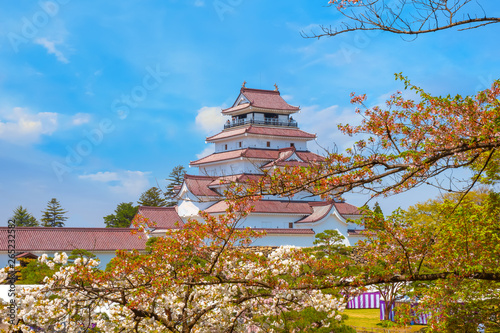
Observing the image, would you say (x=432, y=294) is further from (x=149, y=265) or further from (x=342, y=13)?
(x=342, y=13)

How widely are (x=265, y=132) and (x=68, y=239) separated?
62.2ft

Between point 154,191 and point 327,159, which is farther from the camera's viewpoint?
point 154,191

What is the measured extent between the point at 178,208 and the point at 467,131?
124 ft

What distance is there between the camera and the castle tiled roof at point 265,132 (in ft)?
145

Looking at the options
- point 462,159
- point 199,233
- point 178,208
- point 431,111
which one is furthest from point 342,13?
point 178,208

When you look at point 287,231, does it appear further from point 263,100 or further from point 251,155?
point 263,100

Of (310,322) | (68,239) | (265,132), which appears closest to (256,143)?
(265,132)

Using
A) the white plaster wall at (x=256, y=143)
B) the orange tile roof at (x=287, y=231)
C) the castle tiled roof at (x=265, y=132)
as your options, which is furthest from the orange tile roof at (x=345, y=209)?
the castle tiled roof at (x=265, y=132)

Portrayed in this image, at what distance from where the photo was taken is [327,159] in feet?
24.6

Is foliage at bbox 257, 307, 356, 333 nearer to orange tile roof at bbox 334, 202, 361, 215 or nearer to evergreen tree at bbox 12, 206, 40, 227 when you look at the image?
orange tile roof at bbox 334, 202, 361, 215

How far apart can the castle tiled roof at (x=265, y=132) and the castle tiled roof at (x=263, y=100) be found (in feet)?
6.45

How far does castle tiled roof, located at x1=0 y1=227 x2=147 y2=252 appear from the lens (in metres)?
33.5

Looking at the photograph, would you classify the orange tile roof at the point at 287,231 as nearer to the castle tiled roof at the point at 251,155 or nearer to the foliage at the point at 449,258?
the castle tiled roof at the point at 251,155

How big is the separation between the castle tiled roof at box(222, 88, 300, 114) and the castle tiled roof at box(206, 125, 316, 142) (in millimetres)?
1966
